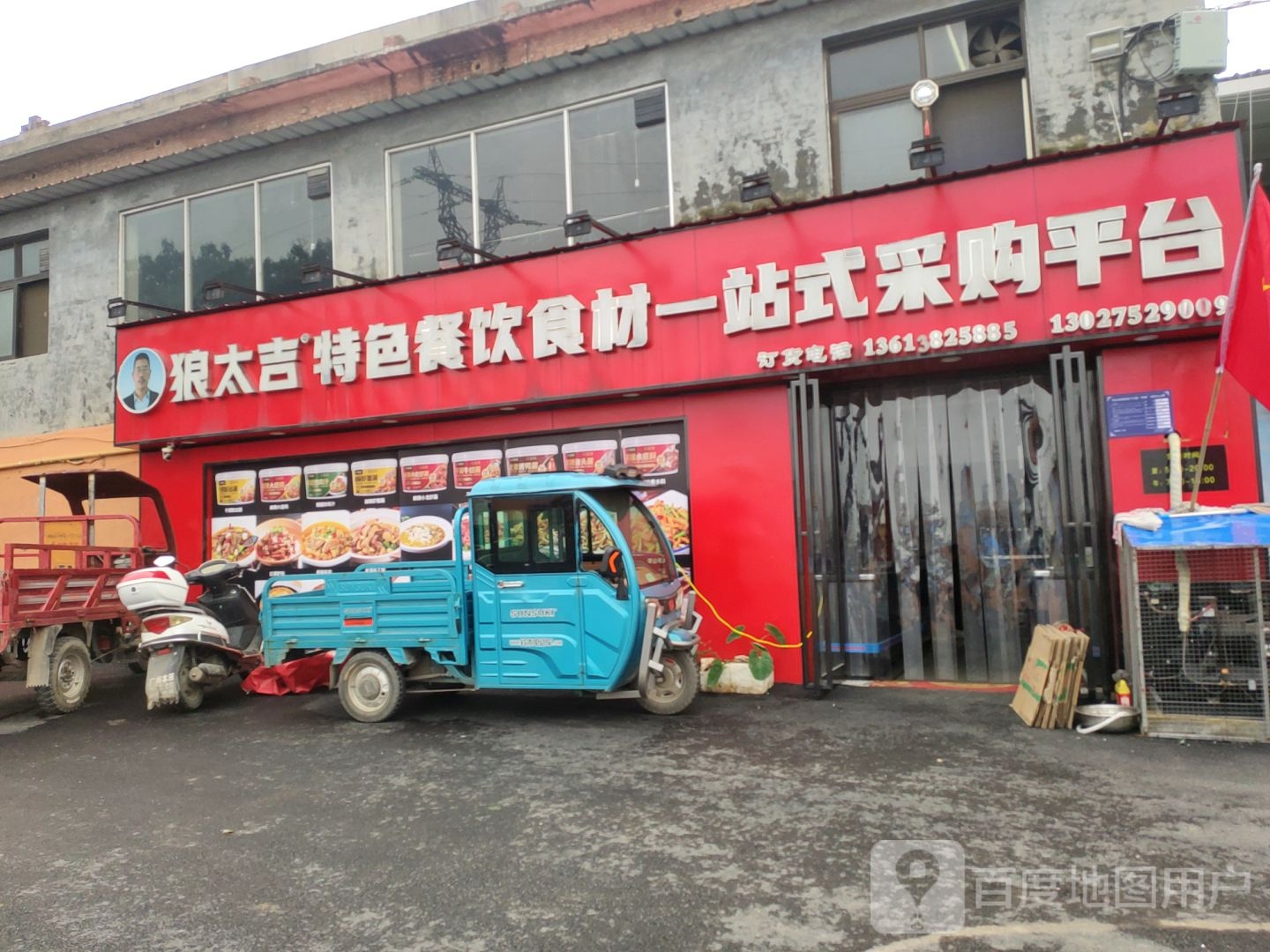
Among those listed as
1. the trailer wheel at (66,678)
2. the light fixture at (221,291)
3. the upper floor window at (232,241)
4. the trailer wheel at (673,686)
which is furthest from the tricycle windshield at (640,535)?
the light fixture at (221,291)

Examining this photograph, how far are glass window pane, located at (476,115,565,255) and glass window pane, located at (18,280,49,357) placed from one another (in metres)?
8.50

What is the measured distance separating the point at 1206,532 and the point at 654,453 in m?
5.25

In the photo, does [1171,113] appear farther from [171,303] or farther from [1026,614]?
[171,303]

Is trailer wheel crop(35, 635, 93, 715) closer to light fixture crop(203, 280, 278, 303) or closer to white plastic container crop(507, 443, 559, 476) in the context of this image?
light fixture crop(203, 280, 278, 303)

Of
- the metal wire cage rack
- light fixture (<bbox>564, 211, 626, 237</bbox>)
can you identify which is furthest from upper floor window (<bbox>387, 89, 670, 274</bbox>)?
the metal wire cage rack

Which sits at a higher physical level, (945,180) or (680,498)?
(945,180)


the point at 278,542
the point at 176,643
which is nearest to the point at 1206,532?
the point at 176,643

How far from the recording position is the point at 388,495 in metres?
10.8

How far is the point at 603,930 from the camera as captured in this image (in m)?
3.60

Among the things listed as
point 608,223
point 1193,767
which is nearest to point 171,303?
point 608,223

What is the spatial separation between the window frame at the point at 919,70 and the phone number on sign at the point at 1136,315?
7.08 feet

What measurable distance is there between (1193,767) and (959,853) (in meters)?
2.55

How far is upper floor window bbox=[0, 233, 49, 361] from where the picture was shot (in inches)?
552

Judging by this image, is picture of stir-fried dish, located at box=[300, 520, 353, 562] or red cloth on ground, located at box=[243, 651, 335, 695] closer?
red cloth on ground, located at box=[243, 651, 335, 695]
